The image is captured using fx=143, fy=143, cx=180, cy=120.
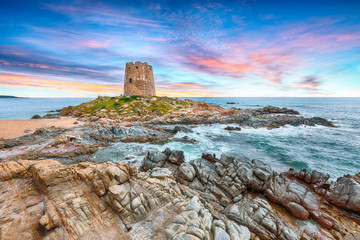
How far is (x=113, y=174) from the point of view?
7910 mm

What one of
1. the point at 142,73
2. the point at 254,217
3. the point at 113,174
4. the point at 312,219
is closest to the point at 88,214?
the point at 113,174

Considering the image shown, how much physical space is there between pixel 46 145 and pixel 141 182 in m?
17.5

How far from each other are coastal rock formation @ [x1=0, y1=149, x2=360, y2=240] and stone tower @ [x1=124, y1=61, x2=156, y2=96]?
50.5 metres

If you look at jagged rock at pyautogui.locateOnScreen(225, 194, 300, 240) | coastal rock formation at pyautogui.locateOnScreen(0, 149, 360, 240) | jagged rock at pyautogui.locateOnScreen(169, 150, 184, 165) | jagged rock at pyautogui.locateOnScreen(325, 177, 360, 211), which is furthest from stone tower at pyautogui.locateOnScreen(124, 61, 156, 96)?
jagged rock at pyautogui.locateOnScreen(325, 177, 360, 211)

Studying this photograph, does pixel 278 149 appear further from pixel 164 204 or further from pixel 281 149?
pixel 164 204

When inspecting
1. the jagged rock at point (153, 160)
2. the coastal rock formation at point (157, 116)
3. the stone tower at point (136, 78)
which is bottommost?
the jagged rock at point (153, 160)

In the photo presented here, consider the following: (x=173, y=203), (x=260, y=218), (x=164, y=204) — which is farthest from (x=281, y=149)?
(x=164, y=204)

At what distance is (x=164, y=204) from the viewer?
7.49 m

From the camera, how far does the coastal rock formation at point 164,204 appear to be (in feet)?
19.5

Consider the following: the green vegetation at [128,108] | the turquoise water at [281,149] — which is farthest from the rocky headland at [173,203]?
the green vegetation at [128,108]

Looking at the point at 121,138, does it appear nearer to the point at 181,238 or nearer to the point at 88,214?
the point at 88,214

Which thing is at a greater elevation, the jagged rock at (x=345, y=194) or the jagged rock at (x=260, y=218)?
the jagged rock at (x=345, y=194)

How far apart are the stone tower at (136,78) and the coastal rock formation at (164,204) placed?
166 ft

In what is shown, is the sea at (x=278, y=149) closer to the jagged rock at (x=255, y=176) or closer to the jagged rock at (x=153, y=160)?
the jagged rock at (x=153, y=160)
